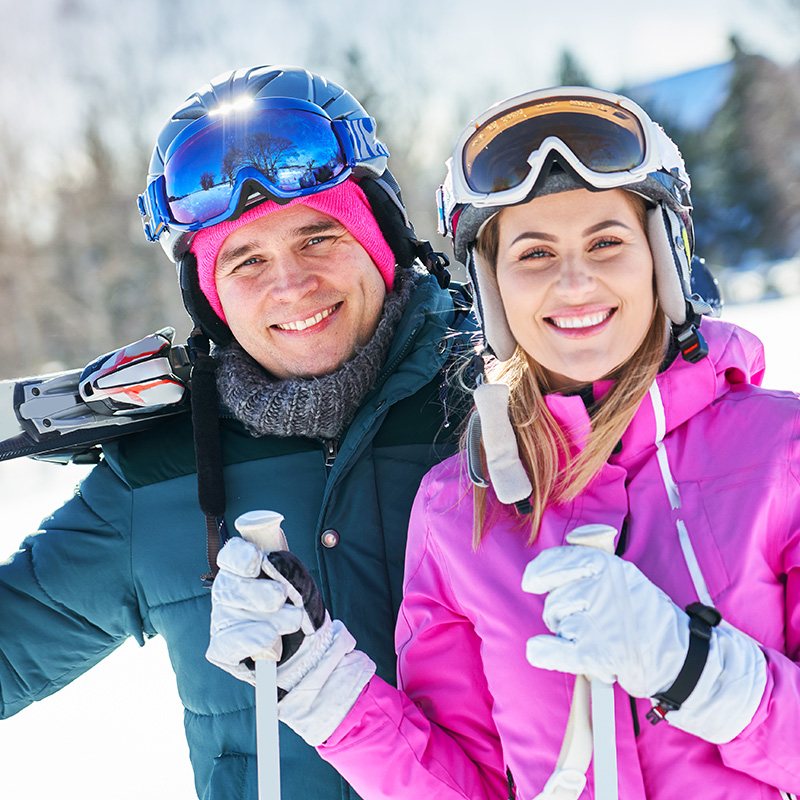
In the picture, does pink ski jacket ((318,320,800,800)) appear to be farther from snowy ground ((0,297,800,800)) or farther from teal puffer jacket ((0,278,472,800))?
snowy ground ((0,297,800,800))

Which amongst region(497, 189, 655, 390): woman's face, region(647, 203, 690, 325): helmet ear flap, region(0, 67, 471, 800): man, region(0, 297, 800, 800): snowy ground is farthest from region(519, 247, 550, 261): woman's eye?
region(0, 297, 800, 800): snowy ground

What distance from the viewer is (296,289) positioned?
2.49m

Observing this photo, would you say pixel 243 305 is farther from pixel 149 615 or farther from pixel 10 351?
pixel 10 351

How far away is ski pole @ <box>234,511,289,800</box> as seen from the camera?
1.78m

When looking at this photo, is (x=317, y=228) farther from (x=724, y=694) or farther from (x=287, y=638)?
(x=724, y=694)

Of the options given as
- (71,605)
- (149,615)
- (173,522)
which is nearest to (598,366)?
(173,522)

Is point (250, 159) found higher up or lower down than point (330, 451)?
higher up

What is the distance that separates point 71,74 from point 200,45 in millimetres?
4220

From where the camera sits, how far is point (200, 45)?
28469 millimetres

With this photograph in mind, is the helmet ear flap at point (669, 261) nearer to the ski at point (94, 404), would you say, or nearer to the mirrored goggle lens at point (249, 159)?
the mirrored goggle lens at point (249, 159)

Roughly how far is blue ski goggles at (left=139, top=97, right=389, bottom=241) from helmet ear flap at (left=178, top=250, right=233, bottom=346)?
0.14 metres

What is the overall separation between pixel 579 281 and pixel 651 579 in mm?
636

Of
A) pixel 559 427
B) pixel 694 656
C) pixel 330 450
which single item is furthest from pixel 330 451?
pixel 694 656

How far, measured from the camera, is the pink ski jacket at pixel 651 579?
1.67 m
